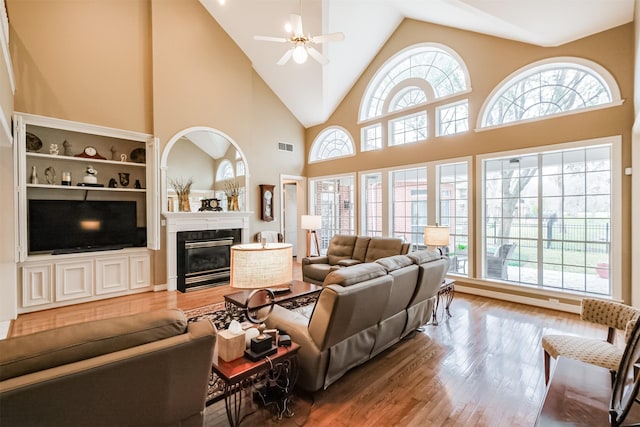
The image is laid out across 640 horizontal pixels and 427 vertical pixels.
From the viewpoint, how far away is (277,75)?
7059 mm

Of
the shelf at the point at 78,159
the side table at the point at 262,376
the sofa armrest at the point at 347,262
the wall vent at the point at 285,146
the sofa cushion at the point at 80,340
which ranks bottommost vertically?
the side table at the point at 262,376

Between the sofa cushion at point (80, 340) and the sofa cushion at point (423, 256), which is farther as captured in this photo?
the sofa cushion at point (423, 256)

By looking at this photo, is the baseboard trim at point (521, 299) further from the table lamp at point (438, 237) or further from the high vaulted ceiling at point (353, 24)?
the high vaulted ceiling at point (353, 24)

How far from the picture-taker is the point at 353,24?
5.79m

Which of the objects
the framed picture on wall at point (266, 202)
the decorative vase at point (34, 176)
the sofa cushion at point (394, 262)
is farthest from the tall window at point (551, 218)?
the decorative vase at point (34, 176)

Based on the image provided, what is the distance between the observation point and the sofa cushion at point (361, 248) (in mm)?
5527

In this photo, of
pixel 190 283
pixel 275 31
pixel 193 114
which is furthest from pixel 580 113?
pixel 190 283

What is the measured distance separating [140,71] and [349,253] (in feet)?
16.7

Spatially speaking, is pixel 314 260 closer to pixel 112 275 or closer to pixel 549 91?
pixel 112 275

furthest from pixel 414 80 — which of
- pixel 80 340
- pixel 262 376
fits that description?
pixel 80 340

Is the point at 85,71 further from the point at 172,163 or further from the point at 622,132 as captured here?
the point at 622,132

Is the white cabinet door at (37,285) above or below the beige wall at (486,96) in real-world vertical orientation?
below

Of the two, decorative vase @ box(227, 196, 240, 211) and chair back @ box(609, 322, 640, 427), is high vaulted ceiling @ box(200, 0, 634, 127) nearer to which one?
→ decorative vase @ box(227, 196, 240, 211)

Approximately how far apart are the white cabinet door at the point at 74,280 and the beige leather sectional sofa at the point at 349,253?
138 inches
